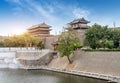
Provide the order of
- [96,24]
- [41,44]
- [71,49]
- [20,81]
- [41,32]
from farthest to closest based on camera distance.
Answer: [41,32] → [41,44] → [96,24] → [71,49] → [20,81]

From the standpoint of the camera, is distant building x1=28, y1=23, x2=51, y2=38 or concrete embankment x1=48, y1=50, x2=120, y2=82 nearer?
concrete embankment x1=48, y1=50, x2=120, y2=82

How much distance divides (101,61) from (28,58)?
16586mm

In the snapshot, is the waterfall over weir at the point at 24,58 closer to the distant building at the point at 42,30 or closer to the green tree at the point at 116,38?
the green tree at the point at 116,38

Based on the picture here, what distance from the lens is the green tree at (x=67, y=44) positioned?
3796 cm

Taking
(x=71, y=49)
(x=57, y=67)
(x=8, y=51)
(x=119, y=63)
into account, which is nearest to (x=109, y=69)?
(x=119, y=63)

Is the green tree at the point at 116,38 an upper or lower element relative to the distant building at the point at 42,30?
lower

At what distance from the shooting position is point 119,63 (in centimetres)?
3003

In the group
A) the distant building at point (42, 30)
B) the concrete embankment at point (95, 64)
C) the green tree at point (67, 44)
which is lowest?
the concrete embankment at point (95, 64)

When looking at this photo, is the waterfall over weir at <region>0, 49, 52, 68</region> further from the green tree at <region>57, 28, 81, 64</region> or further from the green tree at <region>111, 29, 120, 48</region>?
the green tree at <region>111, 29, 120, 48</region>

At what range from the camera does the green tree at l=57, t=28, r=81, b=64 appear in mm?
37959

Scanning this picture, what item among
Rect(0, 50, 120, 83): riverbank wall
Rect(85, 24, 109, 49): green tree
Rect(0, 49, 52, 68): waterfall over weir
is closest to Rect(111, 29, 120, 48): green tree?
Rect(85, 24, 109, 49): green tree

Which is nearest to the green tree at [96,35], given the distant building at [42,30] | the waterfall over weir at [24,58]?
the waterfall over weir at [24,58]

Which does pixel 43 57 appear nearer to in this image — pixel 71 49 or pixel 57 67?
pixel 57 67

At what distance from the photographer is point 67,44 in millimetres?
38781
